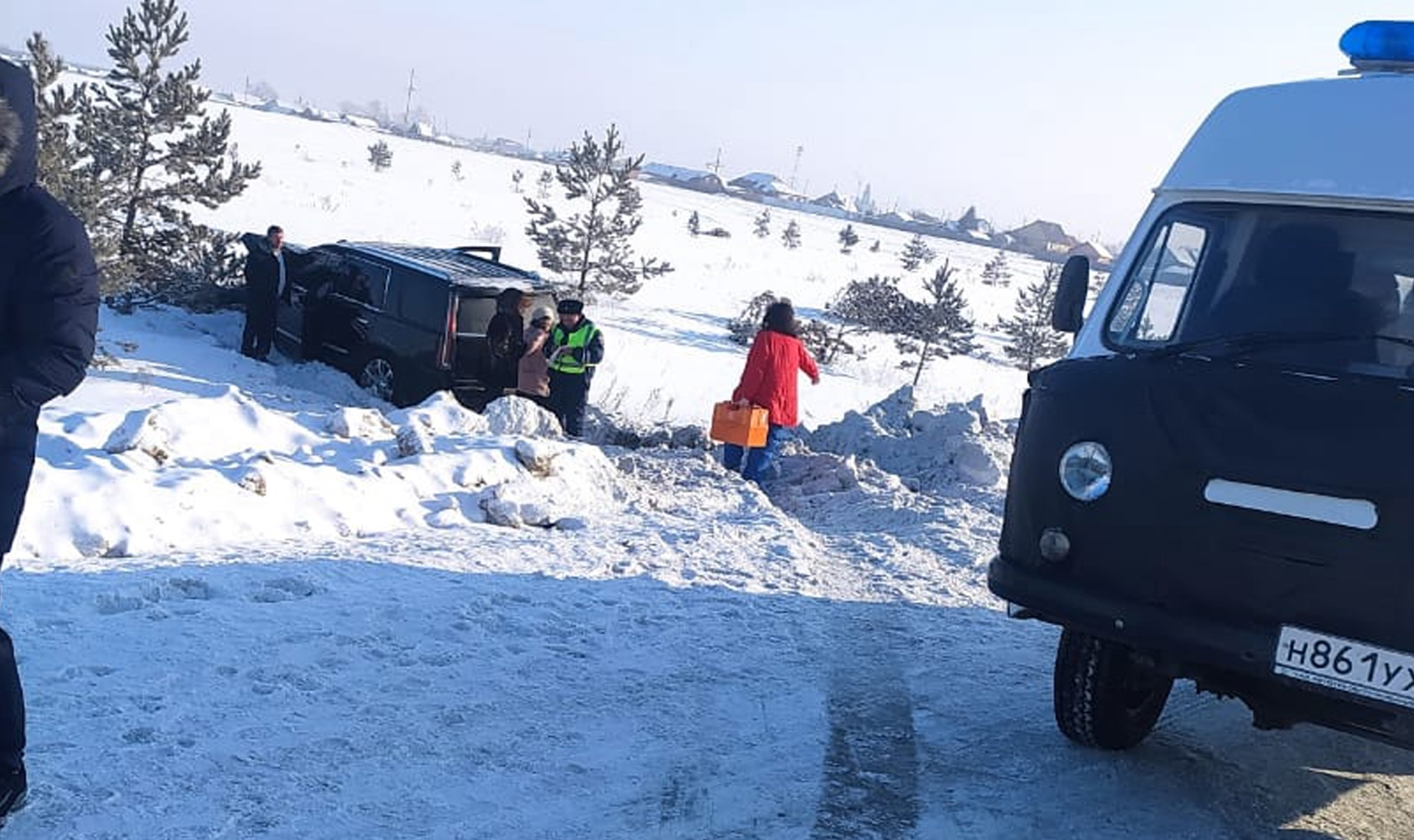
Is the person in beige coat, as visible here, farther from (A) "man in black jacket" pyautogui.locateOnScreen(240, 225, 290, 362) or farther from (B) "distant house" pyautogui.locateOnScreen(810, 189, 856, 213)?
(B) "distant house" pyautogui.locateOnScreen(810, 189, 856, 213)

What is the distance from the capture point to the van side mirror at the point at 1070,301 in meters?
5.43

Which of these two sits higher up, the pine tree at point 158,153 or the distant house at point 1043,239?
the distant house at point 1043,239

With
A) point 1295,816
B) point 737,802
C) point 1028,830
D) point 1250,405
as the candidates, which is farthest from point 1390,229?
point 737,802

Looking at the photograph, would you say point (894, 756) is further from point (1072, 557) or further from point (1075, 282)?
point (1075, 282)

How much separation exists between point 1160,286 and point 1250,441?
1.30 m

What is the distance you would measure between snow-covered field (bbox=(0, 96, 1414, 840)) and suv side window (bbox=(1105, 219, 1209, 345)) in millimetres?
1752

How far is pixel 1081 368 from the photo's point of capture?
4328 mm

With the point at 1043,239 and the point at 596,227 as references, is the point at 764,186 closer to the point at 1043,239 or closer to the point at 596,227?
the point at 1043,239

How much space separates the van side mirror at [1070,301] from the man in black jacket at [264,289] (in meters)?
12.1

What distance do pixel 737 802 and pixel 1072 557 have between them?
1436 millimetres

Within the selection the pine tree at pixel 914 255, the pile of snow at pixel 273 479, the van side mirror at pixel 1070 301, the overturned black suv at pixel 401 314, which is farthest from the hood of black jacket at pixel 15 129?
the pine tree at pixel 914 255

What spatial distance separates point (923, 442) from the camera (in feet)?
39.0

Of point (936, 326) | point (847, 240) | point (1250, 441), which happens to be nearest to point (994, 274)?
point (847, 240)

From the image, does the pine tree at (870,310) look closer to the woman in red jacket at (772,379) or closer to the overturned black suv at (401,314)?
the overturned black suv at (401,314)
